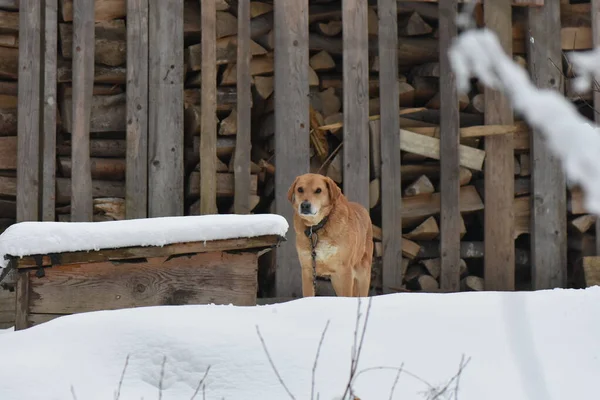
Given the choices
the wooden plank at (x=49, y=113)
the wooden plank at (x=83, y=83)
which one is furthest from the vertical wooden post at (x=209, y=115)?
the wooden plank at (x=49, y=113)

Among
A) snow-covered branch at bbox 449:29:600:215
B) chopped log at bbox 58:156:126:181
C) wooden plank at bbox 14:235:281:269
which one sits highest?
chopped log at bbox 58:156:126:181

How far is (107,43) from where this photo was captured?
260 inches

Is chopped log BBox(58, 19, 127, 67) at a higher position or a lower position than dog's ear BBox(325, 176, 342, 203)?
higher

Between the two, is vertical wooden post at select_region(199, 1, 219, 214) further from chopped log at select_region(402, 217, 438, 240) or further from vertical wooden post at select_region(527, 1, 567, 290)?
vertical wooden post at select_region(527, 1, 567, 290)

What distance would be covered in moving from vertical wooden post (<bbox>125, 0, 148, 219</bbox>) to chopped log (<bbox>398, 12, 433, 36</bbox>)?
2.28 metres

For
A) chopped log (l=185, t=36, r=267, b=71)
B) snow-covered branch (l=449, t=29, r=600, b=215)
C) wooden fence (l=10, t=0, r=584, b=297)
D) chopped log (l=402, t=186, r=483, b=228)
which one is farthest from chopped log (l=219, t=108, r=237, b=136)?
snow-covered branch (l=449, t=29, r=600, b=215)

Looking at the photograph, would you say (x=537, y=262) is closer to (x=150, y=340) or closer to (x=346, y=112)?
(x=346, y=112)

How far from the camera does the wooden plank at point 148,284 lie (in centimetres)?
392

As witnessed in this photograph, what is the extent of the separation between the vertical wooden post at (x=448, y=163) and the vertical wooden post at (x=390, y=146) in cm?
39

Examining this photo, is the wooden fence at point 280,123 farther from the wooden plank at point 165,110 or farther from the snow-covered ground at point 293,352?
Result: the snow-covered ground at point 293,352

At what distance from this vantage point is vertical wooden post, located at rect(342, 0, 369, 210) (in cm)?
661

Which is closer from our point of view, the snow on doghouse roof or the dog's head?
the snow on doghouse roof

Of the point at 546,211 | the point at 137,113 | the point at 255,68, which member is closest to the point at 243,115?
the point at 255,68

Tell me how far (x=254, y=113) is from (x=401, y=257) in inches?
69.8
